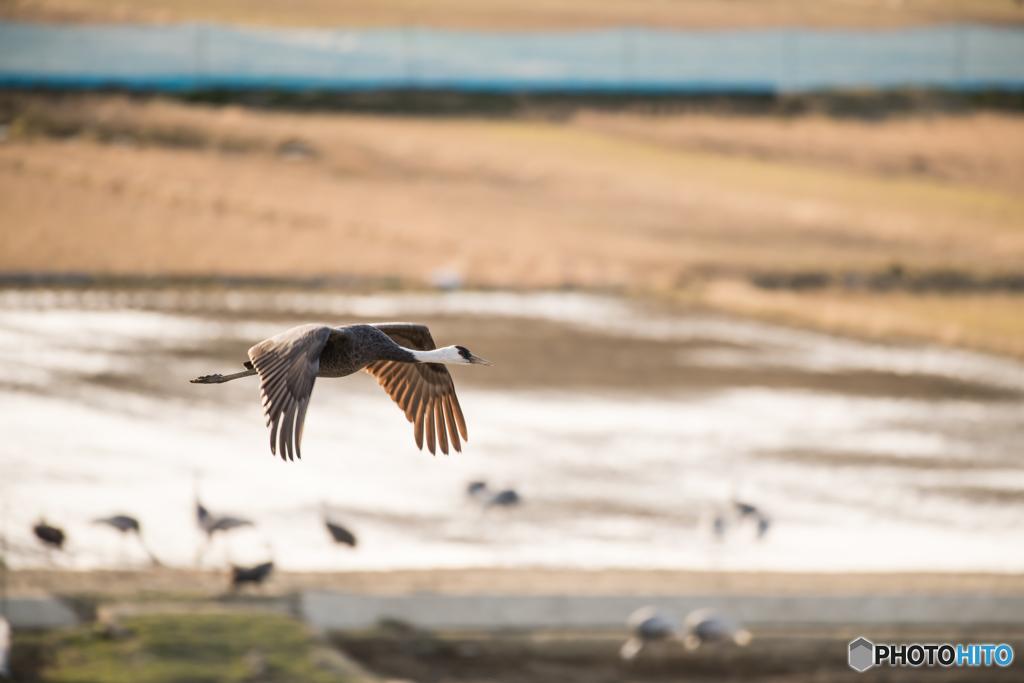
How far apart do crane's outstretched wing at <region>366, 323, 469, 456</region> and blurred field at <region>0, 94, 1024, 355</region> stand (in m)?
23.9

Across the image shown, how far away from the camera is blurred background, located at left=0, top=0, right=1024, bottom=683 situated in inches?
557

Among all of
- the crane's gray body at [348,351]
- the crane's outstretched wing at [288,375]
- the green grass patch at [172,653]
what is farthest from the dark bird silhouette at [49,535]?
the crane's outstretched wing at [288,375]

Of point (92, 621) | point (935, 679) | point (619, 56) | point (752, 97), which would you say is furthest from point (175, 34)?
point (935, 679)

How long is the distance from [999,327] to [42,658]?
2339 centimetres

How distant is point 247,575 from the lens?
13.2 meters

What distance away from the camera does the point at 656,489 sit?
19547 millimetres

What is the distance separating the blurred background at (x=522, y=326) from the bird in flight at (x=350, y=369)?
6.36m

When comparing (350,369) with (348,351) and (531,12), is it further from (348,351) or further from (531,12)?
(531,12)

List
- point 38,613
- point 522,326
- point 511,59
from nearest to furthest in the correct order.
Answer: point 38,613 → point 522,326 → point 511,59

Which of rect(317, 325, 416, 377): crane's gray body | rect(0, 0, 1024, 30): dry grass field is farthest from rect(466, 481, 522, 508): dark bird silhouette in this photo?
rect(0, 0, 1024, 30): dry grass field

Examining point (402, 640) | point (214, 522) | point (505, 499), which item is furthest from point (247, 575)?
point (505, 499)

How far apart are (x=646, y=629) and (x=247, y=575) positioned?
4.04m

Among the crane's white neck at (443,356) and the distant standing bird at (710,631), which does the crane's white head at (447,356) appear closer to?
the crane's white neck at (443,356)

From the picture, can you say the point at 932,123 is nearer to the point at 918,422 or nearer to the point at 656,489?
the point at 918,422
